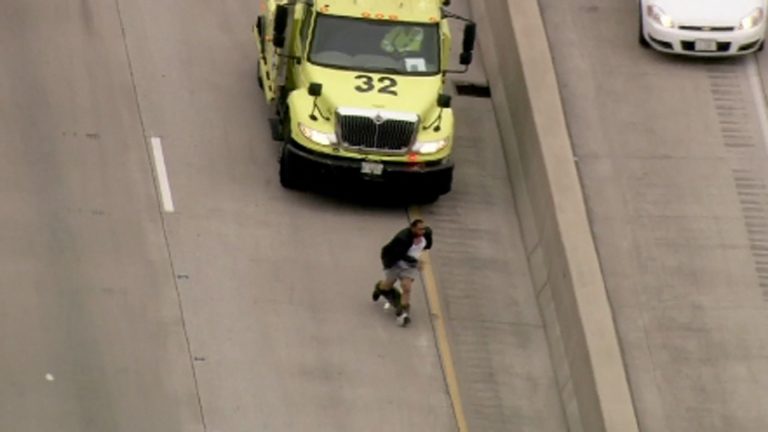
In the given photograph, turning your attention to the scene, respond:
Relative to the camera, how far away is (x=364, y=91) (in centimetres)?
3102

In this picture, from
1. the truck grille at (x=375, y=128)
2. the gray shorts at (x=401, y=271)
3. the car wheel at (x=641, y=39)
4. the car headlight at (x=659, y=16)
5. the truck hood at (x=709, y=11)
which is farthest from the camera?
the car wheel at (x=641, y=39)

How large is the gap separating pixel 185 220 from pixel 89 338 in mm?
2923

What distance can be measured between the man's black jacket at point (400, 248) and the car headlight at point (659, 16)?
6.19m

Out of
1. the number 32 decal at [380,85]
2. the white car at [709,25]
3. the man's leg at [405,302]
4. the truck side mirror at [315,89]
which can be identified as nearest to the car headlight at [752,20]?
the white car at [709,25]

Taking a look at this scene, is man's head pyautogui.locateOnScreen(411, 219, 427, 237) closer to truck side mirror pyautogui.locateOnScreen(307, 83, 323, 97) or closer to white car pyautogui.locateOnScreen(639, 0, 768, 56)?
truck side mirror pyautogui.locateOnScreen(307, 83, 323, 97)

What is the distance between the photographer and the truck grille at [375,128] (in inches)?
1208

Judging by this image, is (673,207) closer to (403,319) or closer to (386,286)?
(403,319)

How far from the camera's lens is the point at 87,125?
105ft

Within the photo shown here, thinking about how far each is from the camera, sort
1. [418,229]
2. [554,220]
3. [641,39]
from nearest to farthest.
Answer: [418,229] < [554,220] < [641,39]

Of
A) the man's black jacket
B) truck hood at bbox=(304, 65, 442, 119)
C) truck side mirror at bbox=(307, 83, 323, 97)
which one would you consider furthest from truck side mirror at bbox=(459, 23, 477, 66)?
the man's black jacket

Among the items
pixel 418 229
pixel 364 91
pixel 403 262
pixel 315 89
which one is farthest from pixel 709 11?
pixel 403 262

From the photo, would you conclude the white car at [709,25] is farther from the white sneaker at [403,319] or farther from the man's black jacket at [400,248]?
the white sneaker at [403,319]

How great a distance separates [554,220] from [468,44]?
9.75 ft

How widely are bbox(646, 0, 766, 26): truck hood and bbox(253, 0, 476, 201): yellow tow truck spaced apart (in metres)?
3.13
